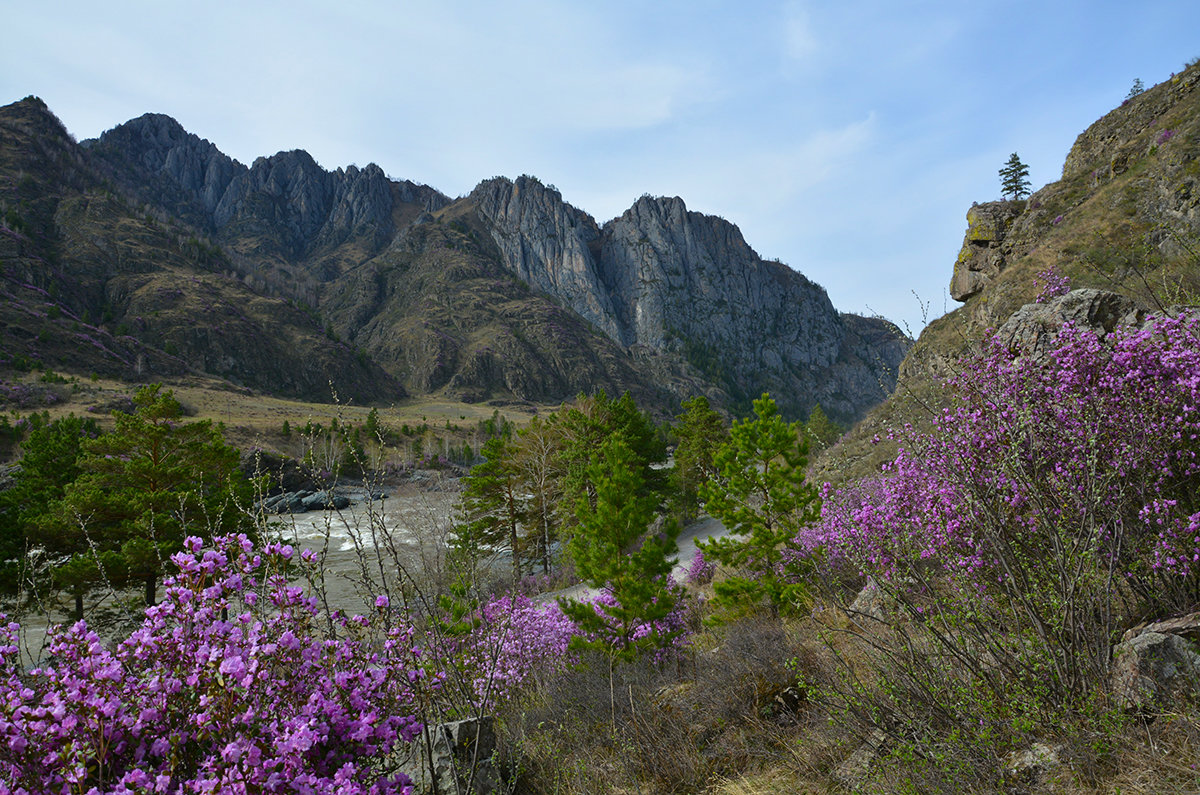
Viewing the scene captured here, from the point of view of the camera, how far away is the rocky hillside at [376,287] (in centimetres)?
9194

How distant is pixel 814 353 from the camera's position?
18750 centimetres

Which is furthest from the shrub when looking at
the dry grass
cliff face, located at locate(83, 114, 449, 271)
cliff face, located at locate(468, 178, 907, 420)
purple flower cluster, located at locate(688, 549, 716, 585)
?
cliff face, located at locate(83, 114, 449, 271)

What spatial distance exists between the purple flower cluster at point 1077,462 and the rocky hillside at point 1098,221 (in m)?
8.44

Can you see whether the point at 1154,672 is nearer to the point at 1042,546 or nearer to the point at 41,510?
the point at 1042,546

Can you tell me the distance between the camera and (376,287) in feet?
503

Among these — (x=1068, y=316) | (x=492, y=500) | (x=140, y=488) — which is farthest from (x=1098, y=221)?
(x=140, y=488)

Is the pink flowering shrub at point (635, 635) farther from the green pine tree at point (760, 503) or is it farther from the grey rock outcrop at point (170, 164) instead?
the grey rock outcrop at point (170, 164)

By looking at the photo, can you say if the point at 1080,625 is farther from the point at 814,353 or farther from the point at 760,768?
the point at 814,353

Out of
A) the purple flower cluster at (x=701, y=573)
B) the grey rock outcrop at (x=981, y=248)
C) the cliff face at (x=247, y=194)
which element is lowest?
the purple flower cluster at (x=701, y=573)

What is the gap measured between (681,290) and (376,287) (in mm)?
91864

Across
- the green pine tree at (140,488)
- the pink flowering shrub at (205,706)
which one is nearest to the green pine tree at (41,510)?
the green pine tree at (140,488)

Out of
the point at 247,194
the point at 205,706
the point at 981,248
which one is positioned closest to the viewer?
the point at 205,706

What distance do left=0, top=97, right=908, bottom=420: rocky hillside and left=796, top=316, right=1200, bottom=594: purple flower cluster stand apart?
262 feet

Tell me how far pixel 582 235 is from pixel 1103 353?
7203 inches
